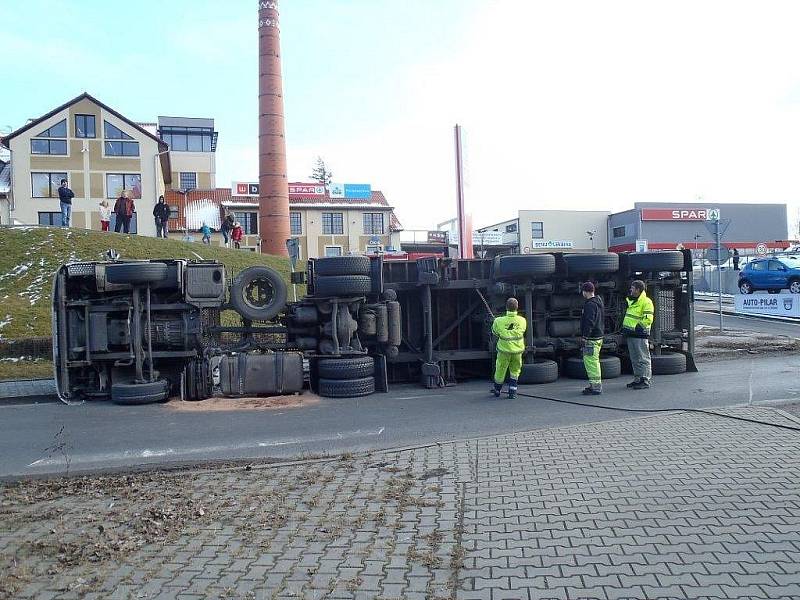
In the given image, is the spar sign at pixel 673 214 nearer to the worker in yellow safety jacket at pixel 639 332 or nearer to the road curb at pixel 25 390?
the worker in yellow safety jacket at pixel 639 332

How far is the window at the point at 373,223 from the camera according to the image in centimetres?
6056

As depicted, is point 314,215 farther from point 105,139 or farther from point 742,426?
point 742,426

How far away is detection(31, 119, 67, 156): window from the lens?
1821 inches

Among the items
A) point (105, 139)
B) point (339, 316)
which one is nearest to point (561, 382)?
point (339, 316)

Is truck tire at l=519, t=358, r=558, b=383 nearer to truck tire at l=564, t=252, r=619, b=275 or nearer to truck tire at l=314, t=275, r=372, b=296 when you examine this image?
truck tire at l=564, t=252, r=619, b=275

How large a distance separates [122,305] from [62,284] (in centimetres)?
94

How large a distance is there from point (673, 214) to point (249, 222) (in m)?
38.7

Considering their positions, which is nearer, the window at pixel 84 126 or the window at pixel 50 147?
the window at pixel 50 147

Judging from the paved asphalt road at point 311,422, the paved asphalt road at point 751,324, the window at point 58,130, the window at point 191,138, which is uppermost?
the window at point 191,138

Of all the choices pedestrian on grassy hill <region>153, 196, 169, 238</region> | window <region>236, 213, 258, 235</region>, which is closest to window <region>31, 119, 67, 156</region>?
window <region>236, 213, 258, 235</region>

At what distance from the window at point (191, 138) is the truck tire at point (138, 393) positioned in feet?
175

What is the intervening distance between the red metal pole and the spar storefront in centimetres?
3274

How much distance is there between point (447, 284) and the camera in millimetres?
12047

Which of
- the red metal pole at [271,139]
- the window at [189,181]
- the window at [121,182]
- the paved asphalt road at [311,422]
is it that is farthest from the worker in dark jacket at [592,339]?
the window at [189,181]
